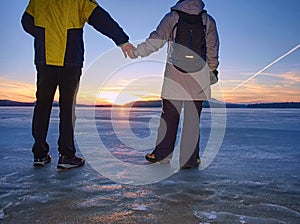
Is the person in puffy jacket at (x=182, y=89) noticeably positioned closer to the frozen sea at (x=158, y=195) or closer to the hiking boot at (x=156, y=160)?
the hiking boot at (x=156, y=160)

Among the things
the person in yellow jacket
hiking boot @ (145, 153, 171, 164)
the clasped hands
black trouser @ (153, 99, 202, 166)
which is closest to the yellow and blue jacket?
the person in yellow jacket

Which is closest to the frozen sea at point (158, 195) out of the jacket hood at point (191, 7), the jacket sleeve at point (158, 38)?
the jacket sleeve at point (158, 38)

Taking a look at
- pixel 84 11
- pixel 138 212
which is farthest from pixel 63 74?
pixel 138 212

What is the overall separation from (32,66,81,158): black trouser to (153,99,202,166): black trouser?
0.85m

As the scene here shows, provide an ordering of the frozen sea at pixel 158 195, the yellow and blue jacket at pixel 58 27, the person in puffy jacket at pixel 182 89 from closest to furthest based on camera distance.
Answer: the frozen sea at pixel 158 195, the yellow and blue jacket at pixel 58 27, the person in puffy jacket at pixel 182 89

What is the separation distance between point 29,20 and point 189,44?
144 centimetres

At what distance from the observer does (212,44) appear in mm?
2875

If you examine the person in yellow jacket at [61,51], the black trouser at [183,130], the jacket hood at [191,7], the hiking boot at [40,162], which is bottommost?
the hiking boot at [40,162]

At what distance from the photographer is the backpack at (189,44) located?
2.75m

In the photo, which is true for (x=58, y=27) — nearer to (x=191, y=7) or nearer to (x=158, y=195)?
(x=191, y=7)

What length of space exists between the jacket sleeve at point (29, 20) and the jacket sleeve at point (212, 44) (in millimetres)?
1592

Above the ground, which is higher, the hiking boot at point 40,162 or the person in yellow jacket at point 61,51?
the person in yellow jacket at point 61,51

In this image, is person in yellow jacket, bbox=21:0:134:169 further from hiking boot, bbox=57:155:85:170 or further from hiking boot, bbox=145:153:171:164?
hiking boot, bbox=145:153:171:164

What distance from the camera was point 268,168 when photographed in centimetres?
262
